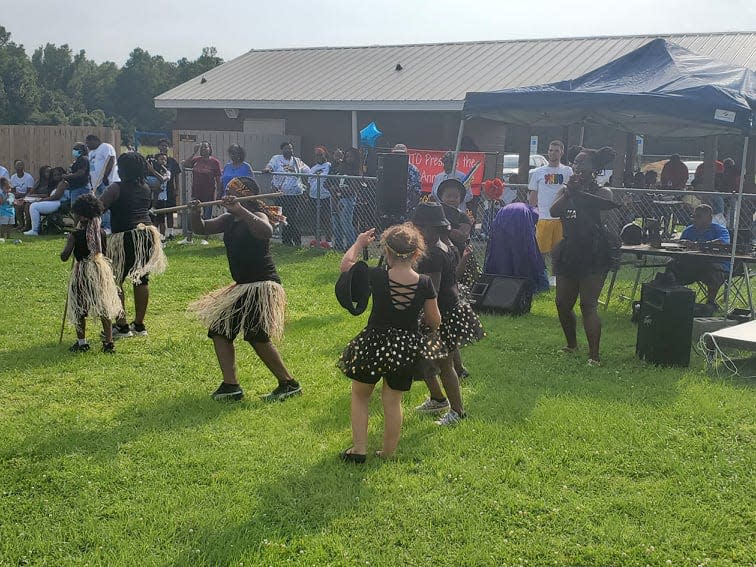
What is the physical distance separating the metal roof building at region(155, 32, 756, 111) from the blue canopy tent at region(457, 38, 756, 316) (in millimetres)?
7372

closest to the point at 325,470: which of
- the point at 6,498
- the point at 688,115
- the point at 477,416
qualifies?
the point at 477,416

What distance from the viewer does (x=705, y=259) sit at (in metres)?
8.45

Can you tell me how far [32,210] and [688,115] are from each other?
11256 mm

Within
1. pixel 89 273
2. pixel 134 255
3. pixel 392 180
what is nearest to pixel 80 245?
pixel 89 273

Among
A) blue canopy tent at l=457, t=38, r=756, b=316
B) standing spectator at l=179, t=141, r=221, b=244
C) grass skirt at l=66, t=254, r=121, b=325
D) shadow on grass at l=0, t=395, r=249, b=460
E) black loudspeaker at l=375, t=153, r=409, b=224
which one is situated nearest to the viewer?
shadow on grass at l=0, t=395, r=249, b=460

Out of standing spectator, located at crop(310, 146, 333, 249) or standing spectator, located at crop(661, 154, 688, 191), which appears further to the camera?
standing spectator, located at crop(661, 154, 688, 191)

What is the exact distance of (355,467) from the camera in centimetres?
482

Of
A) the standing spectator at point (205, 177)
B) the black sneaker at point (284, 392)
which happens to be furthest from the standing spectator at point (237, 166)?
the black sneaker at point (284, 392)

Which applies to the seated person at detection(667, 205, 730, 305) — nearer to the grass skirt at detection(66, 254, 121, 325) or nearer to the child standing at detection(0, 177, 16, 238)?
the grass skirt at detection(66, 254, 121, 325)

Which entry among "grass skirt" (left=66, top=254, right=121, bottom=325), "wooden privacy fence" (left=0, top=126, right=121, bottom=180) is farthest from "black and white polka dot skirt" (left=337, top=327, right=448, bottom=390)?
"wooden privacy fence" (left=0, top=126, right=121, bottom=180)

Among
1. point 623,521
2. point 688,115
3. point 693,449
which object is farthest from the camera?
point 688,115

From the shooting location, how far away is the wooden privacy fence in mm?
17688

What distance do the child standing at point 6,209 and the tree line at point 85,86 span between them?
168 feet

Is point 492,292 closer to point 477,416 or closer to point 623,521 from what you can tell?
point 477,416
